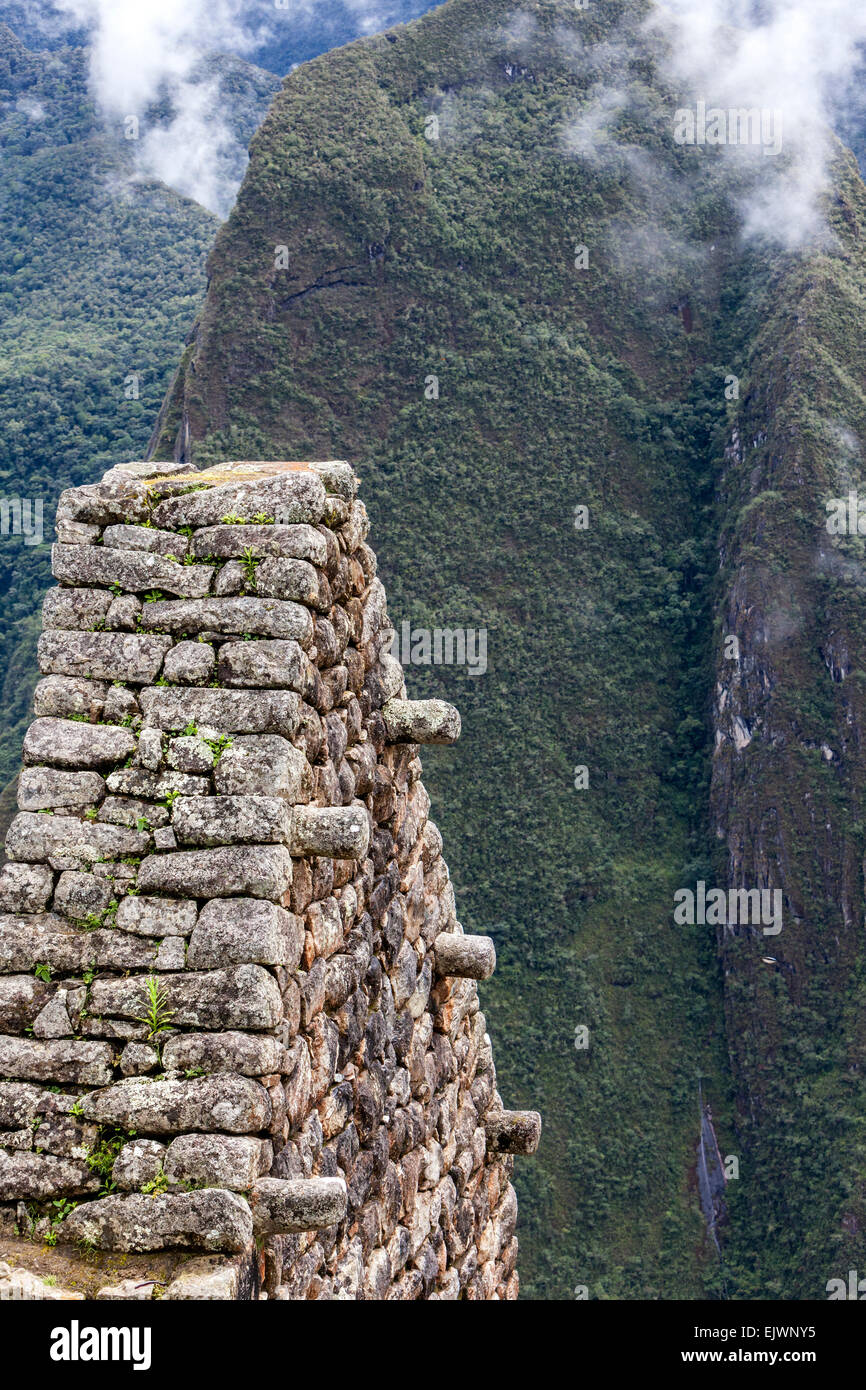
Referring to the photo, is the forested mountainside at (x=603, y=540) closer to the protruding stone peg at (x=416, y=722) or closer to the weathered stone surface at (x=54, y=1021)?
the protruding stone peg at (x=416, y=722)

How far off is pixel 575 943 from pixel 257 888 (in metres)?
65.4

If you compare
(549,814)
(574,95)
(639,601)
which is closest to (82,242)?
(574,95)

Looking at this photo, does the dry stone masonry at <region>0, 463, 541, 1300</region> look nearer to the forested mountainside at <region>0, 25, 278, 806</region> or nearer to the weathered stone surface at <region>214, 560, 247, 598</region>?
the weathered stone surface at <region>214, 560, 247, 598</region>

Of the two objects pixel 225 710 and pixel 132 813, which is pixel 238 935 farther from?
pixel 225 710

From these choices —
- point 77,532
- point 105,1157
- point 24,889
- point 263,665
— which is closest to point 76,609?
point 77,532

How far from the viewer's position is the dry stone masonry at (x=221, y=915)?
13.5 ft

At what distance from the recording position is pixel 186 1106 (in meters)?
4.14

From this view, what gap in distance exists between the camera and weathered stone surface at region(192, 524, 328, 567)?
4.80 m

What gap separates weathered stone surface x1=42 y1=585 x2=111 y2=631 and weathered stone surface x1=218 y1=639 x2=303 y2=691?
43 cm

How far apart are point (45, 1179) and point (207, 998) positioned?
0.58m

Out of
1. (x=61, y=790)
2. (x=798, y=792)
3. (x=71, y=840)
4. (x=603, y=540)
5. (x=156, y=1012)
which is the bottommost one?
(x=156, y=1012)

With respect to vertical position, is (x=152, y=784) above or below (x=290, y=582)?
below

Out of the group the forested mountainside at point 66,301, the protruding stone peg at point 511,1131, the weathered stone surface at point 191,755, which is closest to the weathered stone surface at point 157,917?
the weathered stone surface at point 191,755

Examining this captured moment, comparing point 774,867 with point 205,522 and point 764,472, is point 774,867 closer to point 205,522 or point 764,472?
point 764,472
